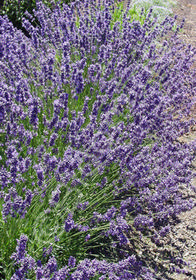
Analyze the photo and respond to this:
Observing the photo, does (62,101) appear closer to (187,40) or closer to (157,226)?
(157,226)

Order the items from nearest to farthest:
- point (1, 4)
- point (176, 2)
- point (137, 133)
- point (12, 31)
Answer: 1. point (137, 133)
2. point (12, 31)
3. point (1, 4)
4. point (176, 2)

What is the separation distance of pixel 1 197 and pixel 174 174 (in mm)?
1509

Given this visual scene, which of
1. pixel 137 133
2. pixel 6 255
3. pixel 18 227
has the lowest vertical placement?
pixel 6 255

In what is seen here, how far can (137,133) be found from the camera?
2.71m

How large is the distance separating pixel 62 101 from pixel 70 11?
7.23 ft

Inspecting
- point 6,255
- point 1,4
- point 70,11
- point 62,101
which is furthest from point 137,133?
point 1,4

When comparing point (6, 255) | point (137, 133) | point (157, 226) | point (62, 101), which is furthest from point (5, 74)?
point (157, 226)

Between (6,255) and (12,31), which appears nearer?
(6,255)

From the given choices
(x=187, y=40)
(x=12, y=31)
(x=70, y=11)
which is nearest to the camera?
(x=12, y=31)

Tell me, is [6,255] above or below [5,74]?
below

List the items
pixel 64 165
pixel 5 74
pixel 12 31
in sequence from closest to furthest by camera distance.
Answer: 1. pixel 64 165
2. pixel 5 74
3. pixel 12 31

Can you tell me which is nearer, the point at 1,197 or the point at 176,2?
the point at 1,197

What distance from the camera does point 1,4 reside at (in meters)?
6.32

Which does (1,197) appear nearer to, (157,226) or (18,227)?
(18,227)
